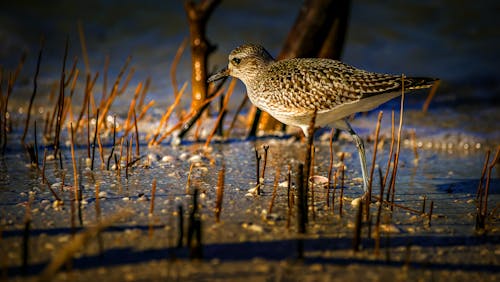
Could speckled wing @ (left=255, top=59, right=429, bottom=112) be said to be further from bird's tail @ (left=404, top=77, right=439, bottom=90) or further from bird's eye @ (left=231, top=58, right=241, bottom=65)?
bird's eye @ (left=231, top=58, right=241, bottom=65)

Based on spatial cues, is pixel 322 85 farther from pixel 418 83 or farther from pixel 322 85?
pixel 418 83

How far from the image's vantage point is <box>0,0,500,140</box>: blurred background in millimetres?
14102

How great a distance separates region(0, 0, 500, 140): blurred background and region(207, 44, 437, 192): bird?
7.39 m

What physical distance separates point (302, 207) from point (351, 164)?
9.63ft

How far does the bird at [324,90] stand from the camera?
491cm

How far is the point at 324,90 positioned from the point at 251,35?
36.7 ft

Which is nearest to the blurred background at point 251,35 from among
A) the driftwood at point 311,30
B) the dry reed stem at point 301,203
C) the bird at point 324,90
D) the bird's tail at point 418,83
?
the driftwood at point 311,30

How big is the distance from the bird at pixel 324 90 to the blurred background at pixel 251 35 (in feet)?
24.2

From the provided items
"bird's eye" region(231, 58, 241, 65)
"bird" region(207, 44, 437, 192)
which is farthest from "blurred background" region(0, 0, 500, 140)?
"bird" region(207, 44, 437, 192)

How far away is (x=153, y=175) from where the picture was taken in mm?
5457

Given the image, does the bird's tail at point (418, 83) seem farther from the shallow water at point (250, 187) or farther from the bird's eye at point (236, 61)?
the bird's eye at point (236, 61)

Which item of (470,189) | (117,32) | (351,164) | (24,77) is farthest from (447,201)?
(117,32)

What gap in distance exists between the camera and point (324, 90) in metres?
4.99

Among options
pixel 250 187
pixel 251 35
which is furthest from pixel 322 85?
pixel 251 35
